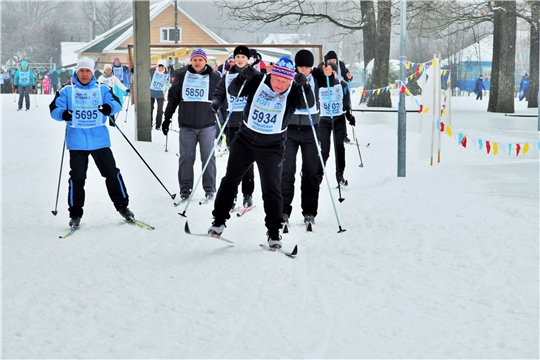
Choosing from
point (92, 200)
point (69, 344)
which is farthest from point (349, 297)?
point (92, 200)

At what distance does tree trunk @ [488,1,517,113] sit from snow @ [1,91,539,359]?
18.6 meters

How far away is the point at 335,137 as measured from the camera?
9.46 metres

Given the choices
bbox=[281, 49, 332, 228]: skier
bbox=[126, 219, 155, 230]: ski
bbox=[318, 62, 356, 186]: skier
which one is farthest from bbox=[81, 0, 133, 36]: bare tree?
bbox=[281, 49, 332, 228]: skier

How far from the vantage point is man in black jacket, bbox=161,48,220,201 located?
875 centimetres

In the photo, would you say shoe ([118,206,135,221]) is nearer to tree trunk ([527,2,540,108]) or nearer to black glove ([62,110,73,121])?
black glove ([62,110,73,121])

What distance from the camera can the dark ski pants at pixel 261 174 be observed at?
20.6ft

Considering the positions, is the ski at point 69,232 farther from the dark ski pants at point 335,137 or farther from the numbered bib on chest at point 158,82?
the numbered bib on chest at point 158,82

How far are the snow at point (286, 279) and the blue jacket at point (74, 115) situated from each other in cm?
79

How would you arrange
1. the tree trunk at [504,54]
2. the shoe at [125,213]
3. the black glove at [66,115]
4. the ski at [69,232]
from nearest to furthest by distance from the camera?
the ski at [69,232] → the black glove at [66,115] → the shoe at [125,213] → the tree trunk at [504,54]

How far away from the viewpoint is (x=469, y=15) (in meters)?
27.6

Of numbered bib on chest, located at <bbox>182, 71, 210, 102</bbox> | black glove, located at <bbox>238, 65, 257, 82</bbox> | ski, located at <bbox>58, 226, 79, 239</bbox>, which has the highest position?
black glove, located at <bbox>238, 65, 257, 82</bbox>

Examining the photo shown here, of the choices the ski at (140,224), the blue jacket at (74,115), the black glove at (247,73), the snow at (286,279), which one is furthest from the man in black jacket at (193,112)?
the black glove at (247,73)

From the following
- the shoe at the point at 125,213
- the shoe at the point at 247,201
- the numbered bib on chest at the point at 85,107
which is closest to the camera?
the numbered bib on chest at the point at 85,107

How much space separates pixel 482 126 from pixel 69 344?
17869 millimetres
